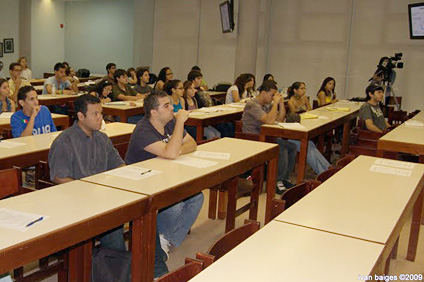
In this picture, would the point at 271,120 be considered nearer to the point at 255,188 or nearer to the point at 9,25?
the point at 255,188

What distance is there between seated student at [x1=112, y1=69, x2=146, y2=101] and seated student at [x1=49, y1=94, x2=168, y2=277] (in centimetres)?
397

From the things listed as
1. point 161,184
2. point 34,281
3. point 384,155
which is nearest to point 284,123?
point 384,155

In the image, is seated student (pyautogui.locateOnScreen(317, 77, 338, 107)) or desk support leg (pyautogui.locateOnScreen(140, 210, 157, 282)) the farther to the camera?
seated student (pyautogui.locateOnScreen(317, 77, 338, 107))

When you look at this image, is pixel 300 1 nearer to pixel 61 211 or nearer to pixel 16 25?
pixel 16 25

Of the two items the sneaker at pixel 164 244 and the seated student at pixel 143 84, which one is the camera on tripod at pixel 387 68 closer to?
the seated student at pixel 143 84

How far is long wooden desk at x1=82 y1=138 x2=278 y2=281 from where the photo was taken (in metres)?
2.73

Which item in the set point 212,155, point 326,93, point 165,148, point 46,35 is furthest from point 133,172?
point 46,35

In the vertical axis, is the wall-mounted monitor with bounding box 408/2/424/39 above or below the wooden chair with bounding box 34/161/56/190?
above

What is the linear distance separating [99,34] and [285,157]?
9.68m

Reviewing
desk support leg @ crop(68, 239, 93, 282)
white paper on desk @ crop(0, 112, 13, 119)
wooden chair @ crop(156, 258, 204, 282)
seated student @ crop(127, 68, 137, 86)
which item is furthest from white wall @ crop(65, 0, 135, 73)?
wooden chair @ crop(156, 258, 204, 282)

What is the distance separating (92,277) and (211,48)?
9841mm

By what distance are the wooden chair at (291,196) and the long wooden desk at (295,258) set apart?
0.88 feet

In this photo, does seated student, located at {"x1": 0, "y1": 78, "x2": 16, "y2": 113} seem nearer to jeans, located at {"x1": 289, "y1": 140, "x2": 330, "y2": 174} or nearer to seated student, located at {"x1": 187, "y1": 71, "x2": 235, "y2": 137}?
seated student, located at {"x1": 187, "y1": 71, "x2": 235, "y2": 137}

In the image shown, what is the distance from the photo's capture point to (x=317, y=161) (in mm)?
5625
